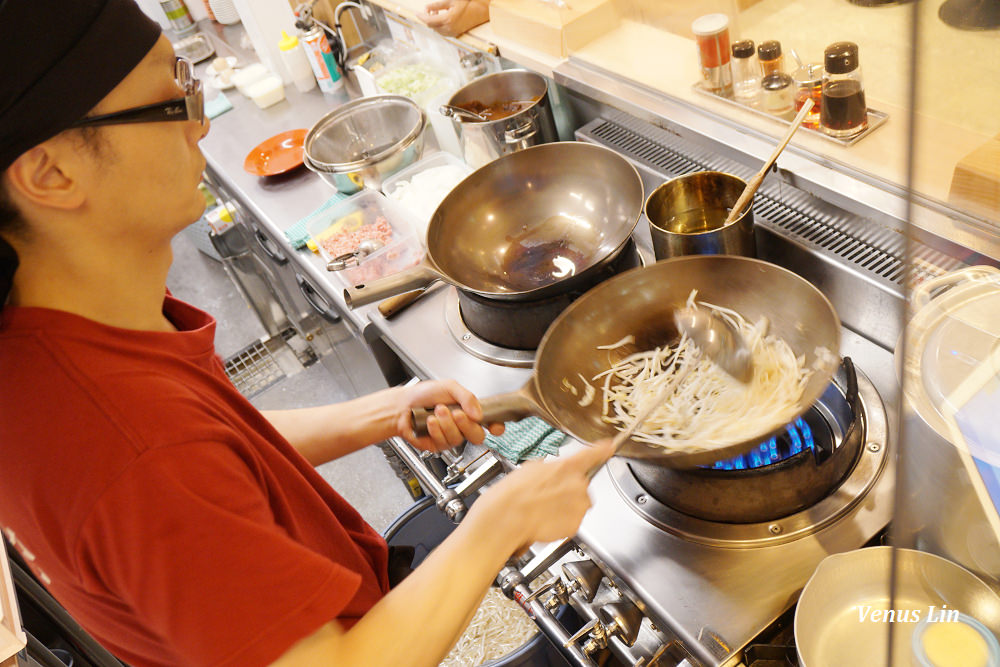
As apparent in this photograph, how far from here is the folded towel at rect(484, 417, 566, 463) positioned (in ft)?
5.74

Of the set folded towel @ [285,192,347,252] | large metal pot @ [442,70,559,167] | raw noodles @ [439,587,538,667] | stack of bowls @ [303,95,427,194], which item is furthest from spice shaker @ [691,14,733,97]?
raw noodles @ [439,587,538,667]

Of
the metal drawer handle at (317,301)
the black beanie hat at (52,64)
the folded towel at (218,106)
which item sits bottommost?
the metal drawer handle at (317,301)

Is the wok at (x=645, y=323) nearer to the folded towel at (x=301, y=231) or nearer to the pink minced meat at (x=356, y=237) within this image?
the pink minced meat at (x=356, y=237)

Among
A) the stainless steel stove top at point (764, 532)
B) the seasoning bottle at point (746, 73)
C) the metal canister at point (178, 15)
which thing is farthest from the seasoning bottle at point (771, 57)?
the metal canister at point (178, 15)

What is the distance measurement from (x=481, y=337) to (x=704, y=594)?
87cm

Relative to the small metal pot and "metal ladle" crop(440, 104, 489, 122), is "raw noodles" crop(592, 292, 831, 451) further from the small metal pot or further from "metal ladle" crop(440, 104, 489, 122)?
"metal ladle" crop(440, 104, 489, 122)

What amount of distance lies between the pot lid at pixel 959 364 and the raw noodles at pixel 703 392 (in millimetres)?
298

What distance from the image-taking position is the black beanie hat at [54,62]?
924 millimetres

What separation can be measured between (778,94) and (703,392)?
2.49 feet

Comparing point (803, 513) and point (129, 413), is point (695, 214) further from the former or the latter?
point (129, 413)

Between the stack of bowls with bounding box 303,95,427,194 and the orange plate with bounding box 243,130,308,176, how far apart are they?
0.54 feet

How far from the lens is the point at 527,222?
7.07 ft

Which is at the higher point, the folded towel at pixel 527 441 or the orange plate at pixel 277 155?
the orange plate at pixel 277 155

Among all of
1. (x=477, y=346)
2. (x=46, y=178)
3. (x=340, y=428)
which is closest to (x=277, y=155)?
(x=477, y=346)
